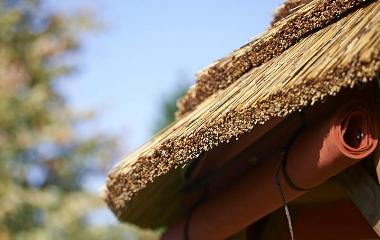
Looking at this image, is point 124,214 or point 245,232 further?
point 124,214

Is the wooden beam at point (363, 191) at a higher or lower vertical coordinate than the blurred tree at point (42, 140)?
lower

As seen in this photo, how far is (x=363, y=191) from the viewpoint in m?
1.84

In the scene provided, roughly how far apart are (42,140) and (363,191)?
8.81 metres

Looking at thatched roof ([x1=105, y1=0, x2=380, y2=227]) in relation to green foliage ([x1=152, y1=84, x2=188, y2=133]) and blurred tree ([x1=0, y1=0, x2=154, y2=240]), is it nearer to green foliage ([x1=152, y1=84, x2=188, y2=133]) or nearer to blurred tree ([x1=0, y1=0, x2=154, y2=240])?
blurred tree ([x1=0, y1=0, x2=154, y2=240])

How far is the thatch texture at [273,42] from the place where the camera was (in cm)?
203

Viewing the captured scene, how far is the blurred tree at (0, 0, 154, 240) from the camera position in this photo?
31.8 ft

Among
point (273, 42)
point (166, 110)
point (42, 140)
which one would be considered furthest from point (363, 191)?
point (166, 110)

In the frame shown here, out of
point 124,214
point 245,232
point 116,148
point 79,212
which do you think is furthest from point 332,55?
point 116,148

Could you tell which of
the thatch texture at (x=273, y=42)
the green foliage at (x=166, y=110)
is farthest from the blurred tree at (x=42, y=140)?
the thatch texture at (x=273, y=42)

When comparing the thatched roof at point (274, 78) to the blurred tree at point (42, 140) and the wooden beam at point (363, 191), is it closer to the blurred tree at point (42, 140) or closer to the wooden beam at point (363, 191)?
the wooden beam at point (363, 191)

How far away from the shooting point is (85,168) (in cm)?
1106

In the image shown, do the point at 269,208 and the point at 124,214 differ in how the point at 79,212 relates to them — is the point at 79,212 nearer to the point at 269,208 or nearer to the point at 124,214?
the point at 124,214

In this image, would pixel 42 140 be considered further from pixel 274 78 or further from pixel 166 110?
pixel 274 78

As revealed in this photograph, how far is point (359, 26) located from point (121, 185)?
120cm
